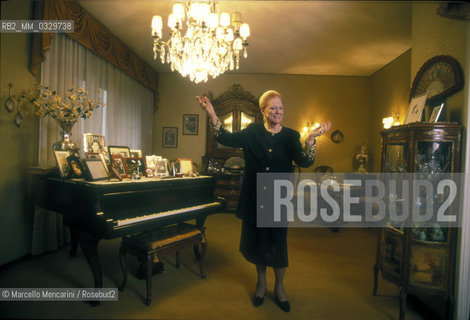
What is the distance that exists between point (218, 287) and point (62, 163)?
1821 mm

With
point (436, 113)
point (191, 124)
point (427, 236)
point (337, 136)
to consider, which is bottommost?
point (427, 236)

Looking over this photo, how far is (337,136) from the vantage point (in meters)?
6.43

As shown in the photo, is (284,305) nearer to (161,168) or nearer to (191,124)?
(161,168)

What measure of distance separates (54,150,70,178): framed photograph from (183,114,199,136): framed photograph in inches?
168

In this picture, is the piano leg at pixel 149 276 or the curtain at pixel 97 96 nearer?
the piano leg at pixel 149 276

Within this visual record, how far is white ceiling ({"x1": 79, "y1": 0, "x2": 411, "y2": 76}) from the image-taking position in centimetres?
353

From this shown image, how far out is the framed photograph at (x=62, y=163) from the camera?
2.30 metres

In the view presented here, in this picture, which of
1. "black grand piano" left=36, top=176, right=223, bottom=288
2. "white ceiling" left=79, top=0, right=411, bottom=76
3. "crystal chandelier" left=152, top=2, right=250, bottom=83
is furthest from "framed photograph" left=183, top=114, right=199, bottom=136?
"black grand piano" left=36, top=176, right=223, bottom=288

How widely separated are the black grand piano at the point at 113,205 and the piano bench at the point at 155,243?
0.12 m

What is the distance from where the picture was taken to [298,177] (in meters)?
6.39

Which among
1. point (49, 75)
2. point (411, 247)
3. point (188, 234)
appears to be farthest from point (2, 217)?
point (411, 247)

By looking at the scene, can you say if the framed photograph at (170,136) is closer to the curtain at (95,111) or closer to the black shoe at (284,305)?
the curtain at (95,111)

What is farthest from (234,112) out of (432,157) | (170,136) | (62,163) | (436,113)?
(432,157)

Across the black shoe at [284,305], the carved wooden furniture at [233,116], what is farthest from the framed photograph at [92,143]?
the carved wooden furniture at [233,116]
